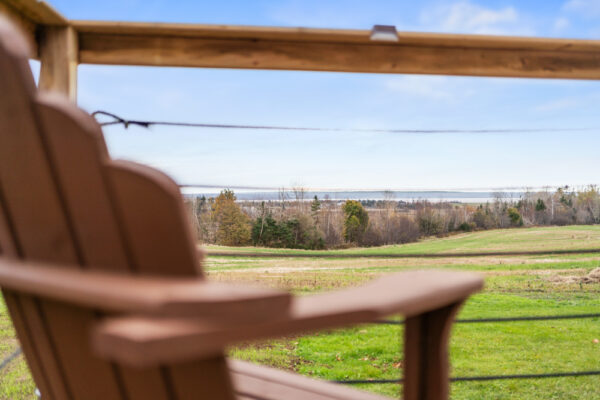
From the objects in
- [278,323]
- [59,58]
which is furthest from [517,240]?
[278,323]

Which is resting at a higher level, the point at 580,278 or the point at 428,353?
the point at 428,353

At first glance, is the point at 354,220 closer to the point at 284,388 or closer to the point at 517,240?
the point at 517,240

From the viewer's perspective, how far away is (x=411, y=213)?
10.6ft

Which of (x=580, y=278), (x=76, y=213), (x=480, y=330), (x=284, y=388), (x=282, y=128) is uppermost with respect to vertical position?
(x=282, y=128)

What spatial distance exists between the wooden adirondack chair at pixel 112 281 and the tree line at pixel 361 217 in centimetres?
179

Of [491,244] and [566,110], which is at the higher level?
[566,110]

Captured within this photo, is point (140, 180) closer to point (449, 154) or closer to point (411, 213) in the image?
point (411, 213)

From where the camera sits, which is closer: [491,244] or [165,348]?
[165,348]

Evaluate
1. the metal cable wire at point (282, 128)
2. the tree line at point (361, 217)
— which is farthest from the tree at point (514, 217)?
the metal cable wire at point (282, 128)

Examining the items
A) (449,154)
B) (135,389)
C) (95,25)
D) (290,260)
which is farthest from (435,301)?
(449,154)

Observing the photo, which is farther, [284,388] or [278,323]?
[284,388]

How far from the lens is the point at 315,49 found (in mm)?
1455

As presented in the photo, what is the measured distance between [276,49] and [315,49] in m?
0.13

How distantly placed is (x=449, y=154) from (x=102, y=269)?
26.1ft
